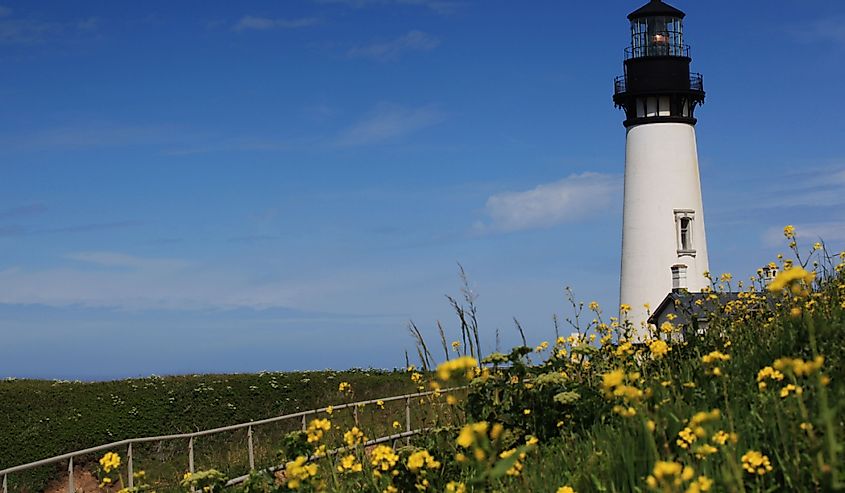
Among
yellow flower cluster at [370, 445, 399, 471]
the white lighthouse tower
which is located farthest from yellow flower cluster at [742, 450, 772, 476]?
the white lighthouse tower

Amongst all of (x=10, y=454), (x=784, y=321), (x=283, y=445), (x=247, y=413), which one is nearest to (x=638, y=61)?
(x=247, y=413)

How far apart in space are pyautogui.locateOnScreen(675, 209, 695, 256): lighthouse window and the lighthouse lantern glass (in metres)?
6.09

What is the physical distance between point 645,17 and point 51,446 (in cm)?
2445

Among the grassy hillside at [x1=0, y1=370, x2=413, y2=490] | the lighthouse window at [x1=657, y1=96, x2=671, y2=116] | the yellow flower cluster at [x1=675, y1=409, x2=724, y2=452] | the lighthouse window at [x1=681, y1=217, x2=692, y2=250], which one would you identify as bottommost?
the grassy hillside at [x1=0, y1=370, x2=413, y2=490]

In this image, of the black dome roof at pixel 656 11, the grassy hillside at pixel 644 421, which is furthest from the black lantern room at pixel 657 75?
the grassy hillside at pixel 644 421

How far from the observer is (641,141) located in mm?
34844

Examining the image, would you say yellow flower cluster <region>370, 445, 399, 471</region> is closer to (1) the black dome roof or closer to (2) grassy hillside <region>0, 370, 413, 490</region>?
(2) grassy hillside <region>0, 370, 413, 490</region>

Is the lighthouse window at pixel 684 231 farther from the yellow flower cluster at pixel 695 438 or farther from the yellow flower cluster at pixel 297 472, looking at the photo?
the yellow flower cluster at pixel 297 472

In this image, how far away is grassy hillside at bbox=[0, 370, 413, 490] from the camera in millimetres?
26078

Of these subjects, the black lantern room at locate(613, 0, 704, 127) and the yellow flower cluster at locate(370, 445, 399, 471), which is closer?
the yellow flower cluster at locate(370, 445, 399, 471)

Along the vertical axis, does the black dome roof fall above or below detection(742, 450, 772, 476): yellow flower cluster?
above

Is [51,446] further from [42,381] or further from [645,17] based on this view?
[645,17]

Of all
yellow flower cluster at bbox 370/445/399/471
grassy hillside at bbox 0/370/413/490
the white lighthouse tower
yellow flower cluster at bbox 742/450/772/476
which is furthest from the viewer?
the white lighthouse tower

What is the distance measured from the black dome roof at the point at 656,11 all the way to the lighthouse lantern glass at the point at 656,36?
13 cm
